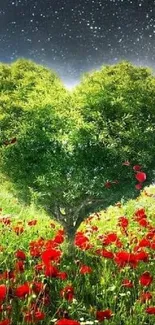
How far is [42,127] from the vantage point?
546 cm

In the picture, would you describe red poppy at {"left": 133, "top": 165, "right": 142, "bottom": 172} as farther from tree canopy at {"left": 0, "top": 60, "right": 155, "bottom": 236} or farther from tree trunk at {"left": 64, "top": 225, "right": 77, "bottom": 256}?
tree trunk at {"left": 64, "top": 225, "right": 77, "bottom": 256}

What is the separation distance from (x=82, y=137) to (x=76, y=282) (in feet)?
5.45

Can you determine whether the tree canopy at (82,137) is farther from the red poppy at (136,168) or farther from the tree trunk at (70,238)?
the tree trunk at (70,238)

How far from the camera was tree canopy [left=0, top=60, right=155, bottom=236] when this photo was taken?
17.6 feet

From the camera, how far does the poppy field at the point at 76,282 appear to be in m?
4.06

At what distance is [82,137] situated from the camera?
17.4 ft

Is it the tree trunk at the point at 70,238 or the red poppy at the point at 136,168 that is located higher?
the red poppy at the point at 136,168

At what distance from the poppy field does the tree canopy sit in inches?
24.8

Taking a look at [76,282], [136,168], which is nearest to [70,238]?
[76,282]

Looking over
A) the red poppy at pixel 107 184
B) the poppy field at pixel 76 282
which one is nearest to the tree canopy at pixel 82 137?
the red poppy at pixel 107 184

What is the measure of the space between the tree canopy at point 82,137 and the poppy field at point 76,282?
0.63 m

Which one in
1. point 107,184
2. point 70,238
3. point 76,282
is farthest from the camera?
point 70,238

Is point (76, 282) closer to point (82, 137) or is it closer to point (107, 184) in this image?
point (107, 184)

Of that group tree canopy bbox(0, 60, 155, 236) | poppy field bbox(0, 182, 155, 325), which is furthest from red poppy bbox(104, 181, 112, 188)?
poppy field bbox(0, 182, 155, 325)
